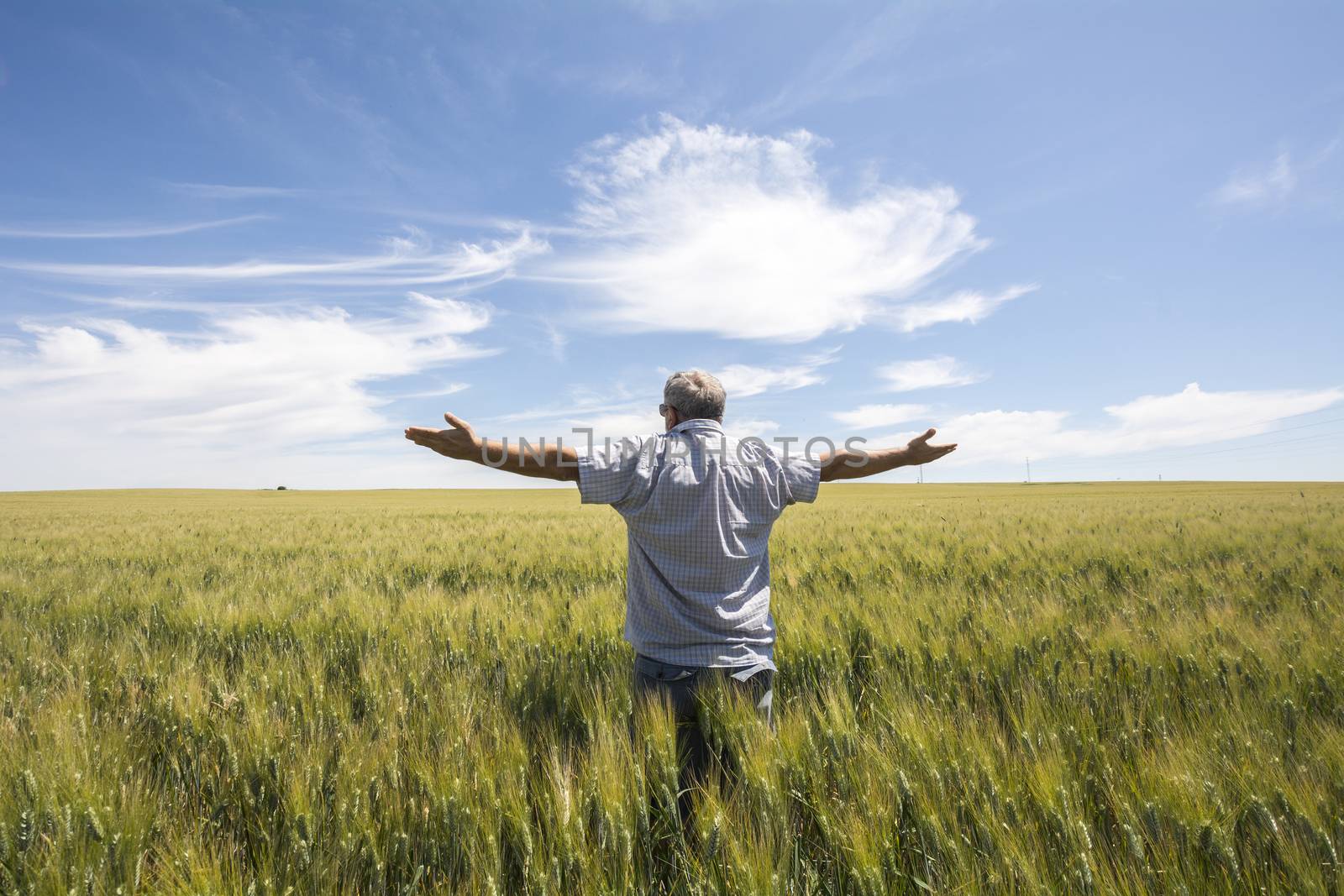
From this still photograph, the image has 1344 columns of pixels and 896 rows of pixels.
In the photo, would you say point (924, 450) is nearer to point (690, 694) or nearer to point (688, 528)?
point (688, 528)

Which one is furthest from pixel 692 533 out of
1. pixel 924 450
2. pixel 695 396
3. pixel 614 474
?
pixel 924 450

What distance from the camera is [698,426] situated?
8.21ft

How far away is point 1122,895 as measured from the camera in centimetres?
160

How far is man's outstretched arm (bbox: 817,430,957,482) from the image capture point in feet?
9.45

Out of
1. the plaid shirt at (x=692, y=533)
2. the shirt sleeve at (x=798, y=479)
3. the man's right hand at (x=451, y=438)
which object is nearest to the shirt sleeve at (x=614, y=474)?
the plaid shirt at (x=692, y=533)

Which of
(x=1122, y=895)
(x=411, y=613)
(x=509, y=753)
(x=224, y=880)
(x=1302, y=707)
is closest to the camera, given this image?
(x=1122, y=895)

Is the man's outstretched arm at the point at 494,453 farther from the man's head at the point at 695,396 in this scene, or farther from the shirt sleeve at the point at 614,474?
the man's head at the point at 695,396

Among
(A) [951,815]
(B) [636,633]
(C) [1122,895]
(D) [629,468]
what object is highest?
(D) [629,468]

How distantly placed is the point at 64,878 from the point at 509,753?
1166mm

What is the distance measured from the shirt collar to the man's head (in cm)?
4

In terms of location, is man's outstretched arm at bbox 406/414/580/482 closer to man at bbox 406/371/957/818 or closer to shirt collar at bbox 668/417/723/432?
man at bbox 406/371/957/818

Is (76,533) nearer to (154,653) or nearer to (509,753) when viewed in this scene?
(154,653)

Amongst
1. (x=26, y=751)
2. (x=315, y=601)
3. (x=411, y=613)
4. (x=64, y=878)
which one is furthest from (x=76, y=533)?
(x=64, y=878)

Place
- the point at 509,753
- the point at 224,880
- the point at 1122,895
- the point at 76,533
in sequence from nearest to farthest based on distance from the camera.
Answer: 1. the point at 1122,895
2. the point at 224,880
3. the point at 509,753
4. the point at 76,533
